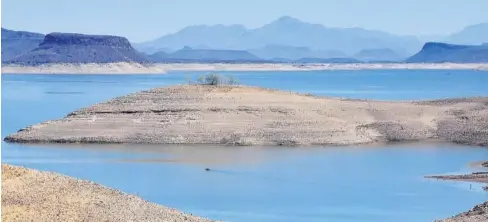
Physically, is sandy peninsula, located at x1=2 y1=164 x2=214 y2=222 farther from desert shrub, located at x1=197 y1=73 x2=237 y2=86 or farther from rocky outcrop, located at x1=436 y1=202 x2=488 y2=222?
desert shrub, located at x1=197 y1=73 x2=237 y2=86

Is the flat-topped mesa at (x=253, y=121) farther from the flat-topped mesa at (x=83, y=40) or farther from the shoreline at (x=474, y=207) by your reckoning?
the flat-topped mesa at (x=83, y=40)

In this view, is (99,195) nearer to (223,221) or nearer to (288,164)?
(223,221)

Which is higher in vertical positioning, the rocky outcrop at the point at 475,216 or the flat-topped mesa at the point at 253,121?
the rocky outcrop at the point at 475,216

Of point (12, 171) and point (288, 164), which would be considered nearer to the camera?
point (12, 171)

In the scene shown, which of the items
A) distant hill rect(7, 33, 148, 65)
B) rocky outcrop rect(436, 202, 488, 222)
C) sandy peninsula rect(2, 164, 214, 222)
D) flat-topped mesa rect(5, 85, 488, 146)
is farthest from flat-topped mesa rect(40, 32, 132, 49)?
rocky outcrop rect(436, 202, 488, 222)

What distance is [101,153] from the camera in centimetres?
3744

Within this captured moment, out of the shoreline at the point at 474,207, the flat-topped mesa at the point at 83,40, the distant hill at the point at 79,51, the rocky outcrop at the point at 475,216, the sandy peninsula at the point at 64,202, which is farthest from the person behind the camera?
the flat-topped mesa at the point at 83,40

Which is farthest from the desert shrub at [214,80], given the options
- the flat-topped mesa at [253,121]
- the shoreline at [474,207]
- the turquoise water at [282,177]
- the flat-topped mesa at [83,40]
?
the flat-topped mesa at [83,40]

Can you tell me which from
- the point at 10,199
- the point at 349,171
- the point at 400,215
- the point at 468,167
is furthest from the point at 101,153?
the point at 10,199

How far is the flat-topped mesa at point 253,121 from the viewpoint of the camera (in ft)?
134

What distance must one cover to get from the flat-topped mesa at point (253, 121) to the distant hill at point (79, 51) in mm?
136489

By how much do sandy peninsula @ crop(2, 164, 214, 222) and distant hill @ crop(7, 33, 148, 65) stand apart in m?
161

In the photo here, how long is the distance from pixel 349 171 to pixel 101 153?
32.0ft

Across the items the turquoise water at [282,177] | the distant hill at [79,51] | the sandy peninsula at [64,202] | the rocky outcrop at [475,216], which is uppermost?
the sandy peninsula at [64,202]
